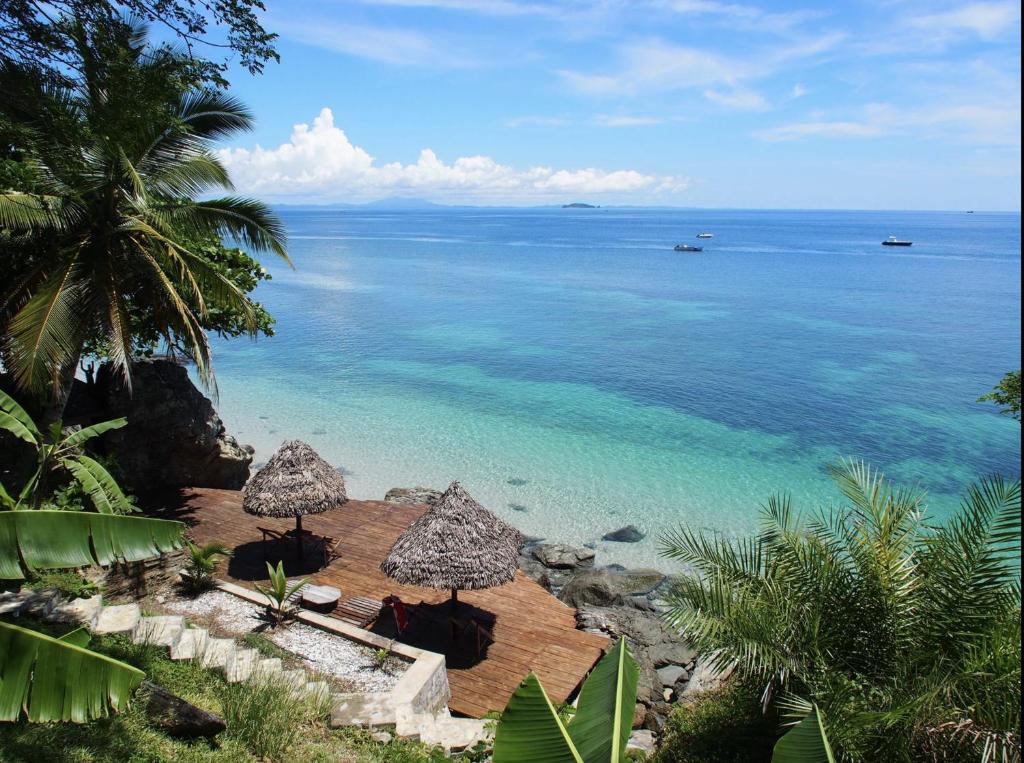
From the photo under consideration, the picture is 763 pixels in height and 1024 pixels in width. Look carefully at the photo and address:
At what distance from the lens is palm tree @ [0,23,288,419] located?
8.98m

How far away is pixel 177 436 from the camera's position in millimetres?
14023

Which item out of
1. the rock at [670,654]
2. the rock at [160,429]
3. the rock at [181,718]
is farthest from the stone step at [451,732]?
the rock at [160,429]

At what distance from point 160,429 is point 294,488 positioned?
4391 mm

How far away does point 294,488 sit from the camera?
11.3m

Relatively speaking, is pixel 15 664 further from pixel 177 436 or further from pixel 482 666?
pixel 177 436

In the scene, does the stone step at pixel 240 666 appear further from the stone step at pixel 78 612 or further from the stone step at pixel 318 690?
the stone step at pixel 78 612

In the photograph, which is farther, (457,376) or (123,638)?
(457,376)

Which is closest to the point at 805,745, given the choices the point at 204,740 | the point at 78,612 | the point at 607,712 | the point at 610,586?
the point at 607,712

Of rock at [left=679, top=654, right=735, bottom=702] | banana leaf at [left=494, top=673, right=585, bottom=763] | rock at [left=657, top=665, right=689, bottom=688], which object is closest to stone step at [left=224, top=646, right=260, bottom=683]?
banana leaf at [left=494, top=673, right=585, bottom=763]

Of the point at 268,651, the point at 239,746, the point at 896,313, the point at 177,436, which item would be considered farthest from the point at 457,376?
the point at 896,313

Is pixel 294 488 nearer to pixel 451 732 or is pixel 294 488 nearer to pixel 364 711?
pixel 364 711

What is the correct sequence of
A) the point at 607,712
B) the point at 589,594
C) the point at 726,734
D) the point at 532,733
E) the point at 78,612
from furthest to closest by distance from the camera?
the point at 589,594
the point at 78,612
the point at 726,734
the point at 607,712
the point at 532,733

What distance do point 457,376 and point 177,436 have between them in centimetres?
1645

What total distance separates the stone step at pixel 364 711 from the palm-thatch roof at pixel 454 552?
7.65 ft
